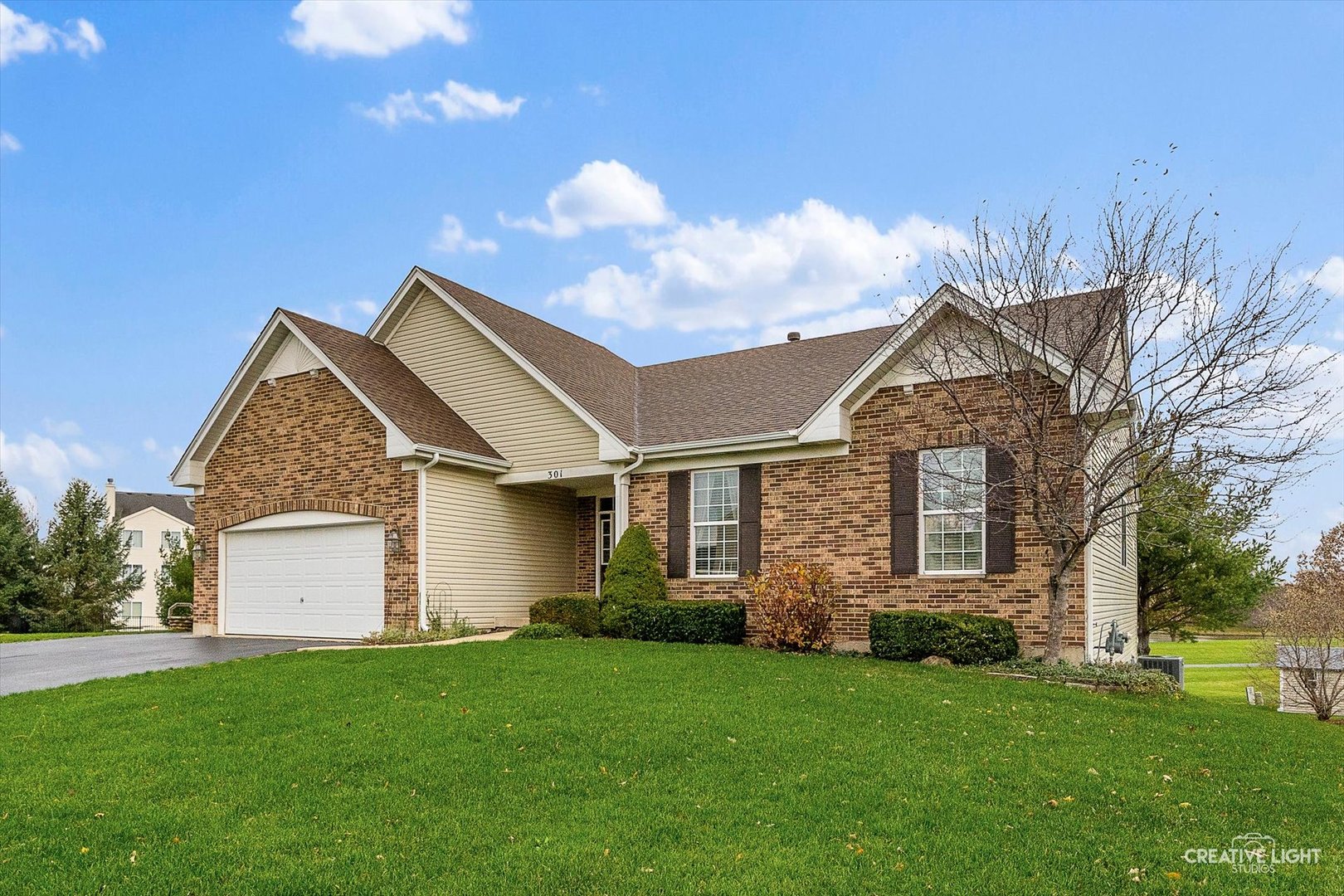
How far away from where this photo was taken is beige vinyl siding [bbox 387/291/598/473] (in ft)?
60.4

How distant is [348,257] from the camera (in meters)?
20.3

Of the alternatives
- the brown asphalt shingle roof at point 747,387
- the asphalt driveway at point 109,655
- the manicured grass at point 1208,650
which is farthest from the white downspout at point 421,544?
the manicured grass at point 1208,650

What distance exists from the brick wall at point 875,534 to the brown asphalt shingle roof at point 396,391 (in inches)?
203

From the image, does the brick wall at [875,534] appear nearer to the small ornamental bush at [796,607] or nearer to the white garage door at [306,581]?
the small ornamental bush at [796,607]

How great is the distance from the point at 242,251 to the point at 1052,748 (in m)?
19.1

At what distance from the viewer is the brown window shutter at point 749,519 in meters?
16.2

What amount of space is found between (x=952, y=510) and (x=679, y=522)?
489cm

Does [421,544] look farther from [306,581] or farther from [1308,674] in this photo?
[1308,674]

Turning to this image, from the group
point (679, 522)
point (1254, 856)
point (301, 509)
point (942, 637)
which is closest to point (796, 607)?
point (942, 637)

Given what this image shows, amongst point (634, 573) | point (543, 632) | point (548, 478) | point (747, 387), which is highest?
point (747, 387)

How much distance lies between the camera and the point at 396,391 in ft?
61.8

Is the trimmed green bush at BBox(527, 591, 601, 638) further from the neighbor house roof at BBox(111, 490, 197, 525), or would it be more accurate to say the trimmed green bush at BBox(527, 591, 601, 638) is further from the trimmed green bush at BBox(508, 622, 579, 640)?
the neighbor house roof at BBox(111, 490, 197, 525)

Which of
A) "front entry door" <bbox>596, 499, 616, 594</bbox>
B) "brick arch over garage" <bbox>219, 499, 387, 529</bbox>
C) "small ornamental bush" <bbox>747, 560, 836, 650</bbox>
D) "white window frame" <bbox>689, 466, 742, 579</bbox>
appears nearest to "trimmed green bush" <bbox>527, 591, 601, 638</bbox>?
"white window frame" <bbox>689, 466, 742, 579</bbox>

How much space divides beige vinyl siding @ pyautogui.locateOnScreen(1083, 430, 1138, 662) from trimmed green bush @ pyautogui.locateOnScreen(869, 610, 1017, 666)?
4.65 ft
